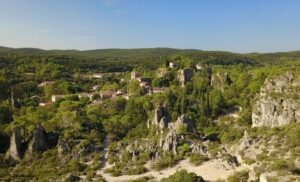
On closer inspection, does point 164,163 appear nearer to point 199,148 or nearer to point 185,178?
point 199,148

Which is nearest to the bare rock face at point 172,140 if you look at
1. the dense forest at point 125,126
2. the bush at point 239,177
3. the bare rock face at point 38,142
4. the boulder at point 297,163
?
the dense forest at point 125,126

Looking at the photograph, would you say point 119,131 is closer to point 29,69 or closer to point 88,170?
point 88,170

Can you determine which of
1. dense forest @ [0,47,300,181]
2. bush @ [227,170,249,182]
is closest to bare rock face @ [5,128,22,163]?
dense forest @ [0,47,300,181]

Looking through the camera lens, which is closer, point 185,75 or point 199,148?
point 199,148

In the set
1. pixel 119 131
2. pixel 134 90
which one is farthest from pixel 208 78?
pixel 119 131

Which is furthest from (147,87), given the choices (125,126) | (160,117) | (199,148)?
(199,148)

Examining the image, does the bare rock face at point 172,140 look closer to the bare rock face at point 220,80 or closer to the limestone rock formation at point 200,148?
the limestone rock formation at point 200,148

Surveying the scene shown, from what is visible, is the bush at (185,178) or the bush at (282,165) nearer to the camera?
the bush at (282,165)
